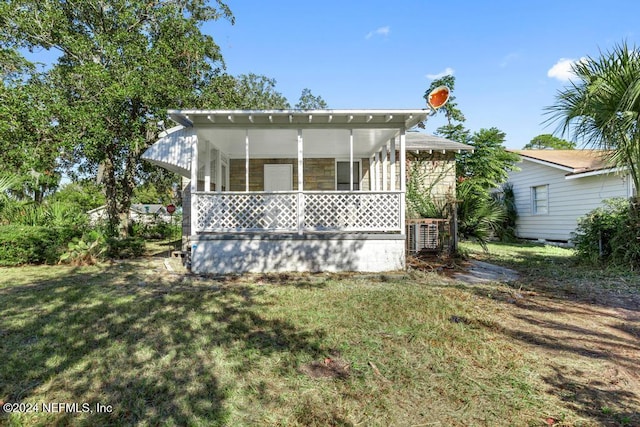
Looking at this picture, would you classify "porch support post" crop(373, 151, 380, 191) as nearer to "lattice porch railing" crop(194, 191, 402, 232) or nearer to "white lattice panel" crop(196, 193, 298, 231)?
"lattice porch railing" crop(194, 191, 402, 232)

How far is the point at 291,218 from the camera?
26.0 ft

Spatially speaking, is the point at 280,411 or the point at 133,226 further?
the point at 133,226

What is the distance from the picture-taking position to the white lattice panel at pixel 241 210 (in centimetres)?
782

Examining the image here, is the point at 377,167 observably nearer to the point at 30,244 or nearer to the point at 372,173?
the point at 372,173

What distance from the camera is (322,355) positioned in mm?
3400

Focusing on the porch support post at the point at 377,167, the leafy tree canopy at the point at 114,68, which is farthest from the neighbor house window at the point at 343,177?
the leafy tree canopy at the point at 114,68

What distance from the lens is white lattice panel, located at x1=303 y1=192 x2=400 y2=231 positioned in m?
7.89

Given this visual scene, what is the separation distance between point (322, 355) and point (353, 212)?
4944 millimetres

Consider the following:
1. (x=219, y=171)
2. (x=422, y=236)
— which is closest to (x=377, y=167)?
(x=422, y=236)

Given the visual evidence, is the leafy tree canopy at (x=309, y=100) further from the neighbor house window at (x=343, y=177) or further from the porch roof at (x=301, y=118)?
the porch roof at (x=301, y=118)

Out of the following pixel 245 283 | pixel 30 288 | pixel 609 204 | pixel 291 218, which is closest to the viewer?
pixel 30 288

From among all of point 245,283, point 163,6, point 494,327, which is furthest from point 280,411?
point 163,6

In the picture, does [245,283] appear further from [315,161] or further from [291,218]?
[315,161]

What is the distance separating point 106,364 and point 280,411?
184cm
